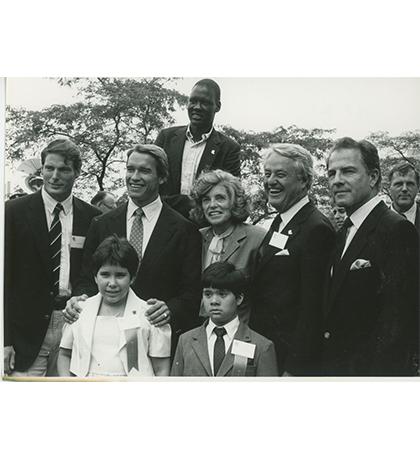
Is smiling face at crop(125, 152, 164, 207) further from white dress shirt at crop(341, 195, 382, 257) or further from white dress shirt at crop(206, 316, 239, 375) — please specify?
white dress shirt at crop(341, 195, 382, 257)

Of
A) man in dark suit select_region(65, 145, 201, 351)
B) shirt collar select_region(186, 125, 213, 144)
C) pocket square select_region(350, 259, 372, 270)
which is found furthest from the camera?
shirt collar select_region(186, 125, 213, 144)

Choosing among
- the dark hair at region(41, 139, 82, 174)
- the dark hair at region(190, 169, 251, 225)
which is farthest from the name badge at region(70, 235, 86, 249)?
the dark hair at region(190, 169, 251, 225)

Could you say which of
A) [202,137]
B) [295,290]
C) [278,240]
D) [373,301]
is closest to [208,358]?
[295,290]

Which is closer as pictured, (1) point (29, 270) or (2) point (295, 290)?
(2) point (295, 290)

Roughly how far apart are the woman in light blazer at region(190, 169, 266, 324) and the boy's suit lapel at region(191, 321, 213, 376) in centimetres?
16

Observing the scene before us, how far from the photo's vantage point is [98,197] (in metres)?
5.86

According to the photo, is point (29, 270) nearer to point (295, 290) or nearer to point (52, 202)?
point (52, 202)

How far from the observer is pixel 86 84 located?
5.87 metres

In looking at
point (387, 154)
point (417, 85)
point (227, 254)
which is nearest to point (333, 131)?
point (387, 154)

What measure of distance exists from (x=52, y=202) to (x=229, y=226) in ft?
5.28

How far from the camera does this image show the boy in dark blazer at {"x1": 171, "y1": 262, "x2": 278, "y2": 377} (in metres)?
5.64

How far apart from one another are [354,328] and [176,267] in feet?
5.34

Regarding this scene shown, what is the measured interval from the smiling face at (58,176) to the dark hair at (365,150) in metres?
2.30

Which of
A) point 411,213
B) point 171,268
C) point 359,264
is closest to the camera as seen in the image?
point 359,264
